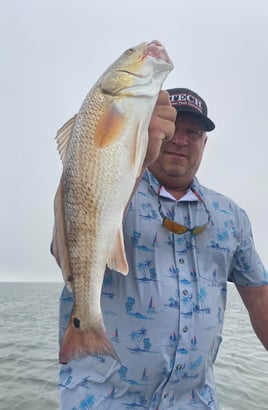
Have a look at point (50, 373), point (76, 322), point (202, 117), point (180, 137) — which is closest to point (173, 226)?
point (180, 137)

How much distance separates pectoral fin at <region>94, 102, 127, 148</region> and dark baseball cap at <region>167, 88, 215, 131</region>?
134cm

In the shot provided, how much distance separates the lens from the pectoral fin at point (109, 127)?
1540 millimetres

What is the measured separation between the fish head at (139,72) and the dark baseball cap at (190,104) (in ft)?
3.66

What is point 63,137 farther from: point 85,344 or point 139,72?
point 85,344

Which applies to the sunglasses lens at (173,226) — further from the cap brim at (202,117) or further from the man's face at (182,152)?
the cap brim at (202,117)

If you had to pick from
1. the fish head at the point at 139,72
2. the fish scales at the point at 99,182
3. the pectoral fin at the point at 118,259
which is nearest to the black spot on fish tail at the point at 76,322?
the fish scales at the point at 99,182

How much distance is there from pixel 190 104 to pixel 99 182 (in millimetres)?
1504

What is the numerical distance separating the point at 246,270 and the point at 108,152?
172cm

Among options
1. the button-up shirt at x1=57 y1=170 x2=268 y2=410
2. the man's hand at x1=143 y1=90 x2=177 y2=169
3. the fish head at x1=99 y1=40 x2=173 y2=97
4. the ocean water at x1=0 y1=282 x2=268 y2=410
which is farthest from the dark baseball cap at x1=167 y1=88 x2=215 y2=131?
the ocean water at x1=0 y1=282 x2=268 y2=410

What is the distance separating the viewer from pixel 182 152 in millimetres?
2836

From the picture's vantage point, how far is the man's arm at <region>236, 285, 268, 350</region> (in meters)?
2.99

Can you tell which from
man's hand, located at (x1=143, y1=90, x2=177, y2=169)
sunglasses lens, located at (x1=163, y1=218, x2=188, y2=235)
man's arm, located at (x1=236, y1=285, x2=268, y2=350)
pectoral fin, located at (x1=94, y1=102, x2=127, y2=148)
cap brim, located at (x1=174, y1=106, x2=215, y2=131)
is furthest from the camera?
man's arm, located at (x1=236, y1=285, x2=268, y2=350)

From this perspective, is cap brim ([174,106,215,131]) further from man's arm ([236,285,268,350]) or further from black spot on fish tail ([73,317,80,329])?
black spot on fish tail ([73,317,80,329])

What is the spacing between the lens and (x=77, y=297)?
161 cm
